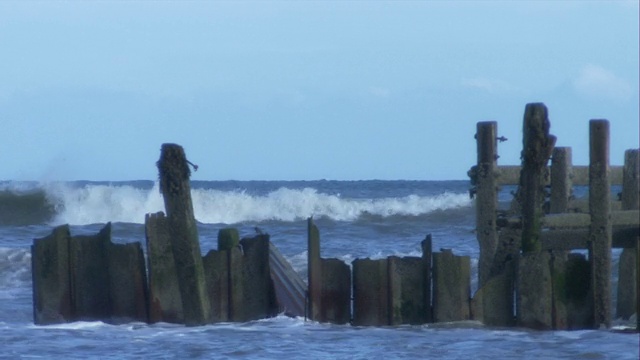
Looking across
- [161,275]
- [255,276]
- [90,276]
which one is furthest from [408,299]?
[90,276]

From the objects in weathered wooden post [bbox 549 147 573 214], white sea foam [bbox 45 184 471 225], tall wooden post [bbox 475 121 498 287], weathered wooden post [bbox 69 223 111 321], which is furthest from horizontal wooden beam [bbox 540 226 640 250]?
white sea foam [bbox 45 184 471 225]

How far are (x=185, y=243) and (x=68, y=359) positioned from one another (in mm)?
1399

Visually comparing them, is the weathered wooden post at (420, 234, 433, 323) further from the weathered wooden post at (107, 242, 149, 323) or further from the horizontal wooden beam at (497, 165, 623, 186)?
the weathered wooden post at (107, 242, 149, 323)

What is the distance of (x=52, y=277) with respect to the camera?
10.5m

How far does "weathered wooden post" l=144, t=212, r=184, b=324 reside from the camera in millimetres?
10359

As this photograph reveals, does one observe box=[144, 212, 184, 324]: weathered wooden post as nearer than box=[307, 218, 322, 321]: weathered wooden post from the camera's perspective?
No

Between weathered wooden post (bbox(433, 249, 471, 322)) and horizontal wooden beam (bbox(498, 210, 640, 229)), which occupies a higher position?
horizontal wooden beam (bbox(498, 210, 640, 229))

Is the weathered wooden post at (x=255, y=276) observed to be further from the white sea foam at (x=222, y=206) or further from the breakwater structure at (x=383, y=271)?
the white sea foam at (x=222, y=206)

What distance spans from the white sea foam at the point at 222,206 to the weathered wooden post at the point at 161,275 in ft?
91.0

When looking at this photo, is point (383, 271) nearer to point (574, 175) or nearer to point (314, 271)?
point (314, 271)

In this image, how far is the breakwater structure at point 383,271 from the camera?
9781mm

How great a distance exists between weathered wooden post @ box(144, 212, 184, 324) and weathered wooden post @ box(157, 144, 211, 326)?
0.36 metres

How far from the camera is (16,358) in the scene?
9.21 metres

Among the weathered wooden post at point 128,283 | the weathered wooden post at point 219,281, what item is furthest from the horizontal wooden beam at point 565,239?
the weathered wooden post at point 128,283
